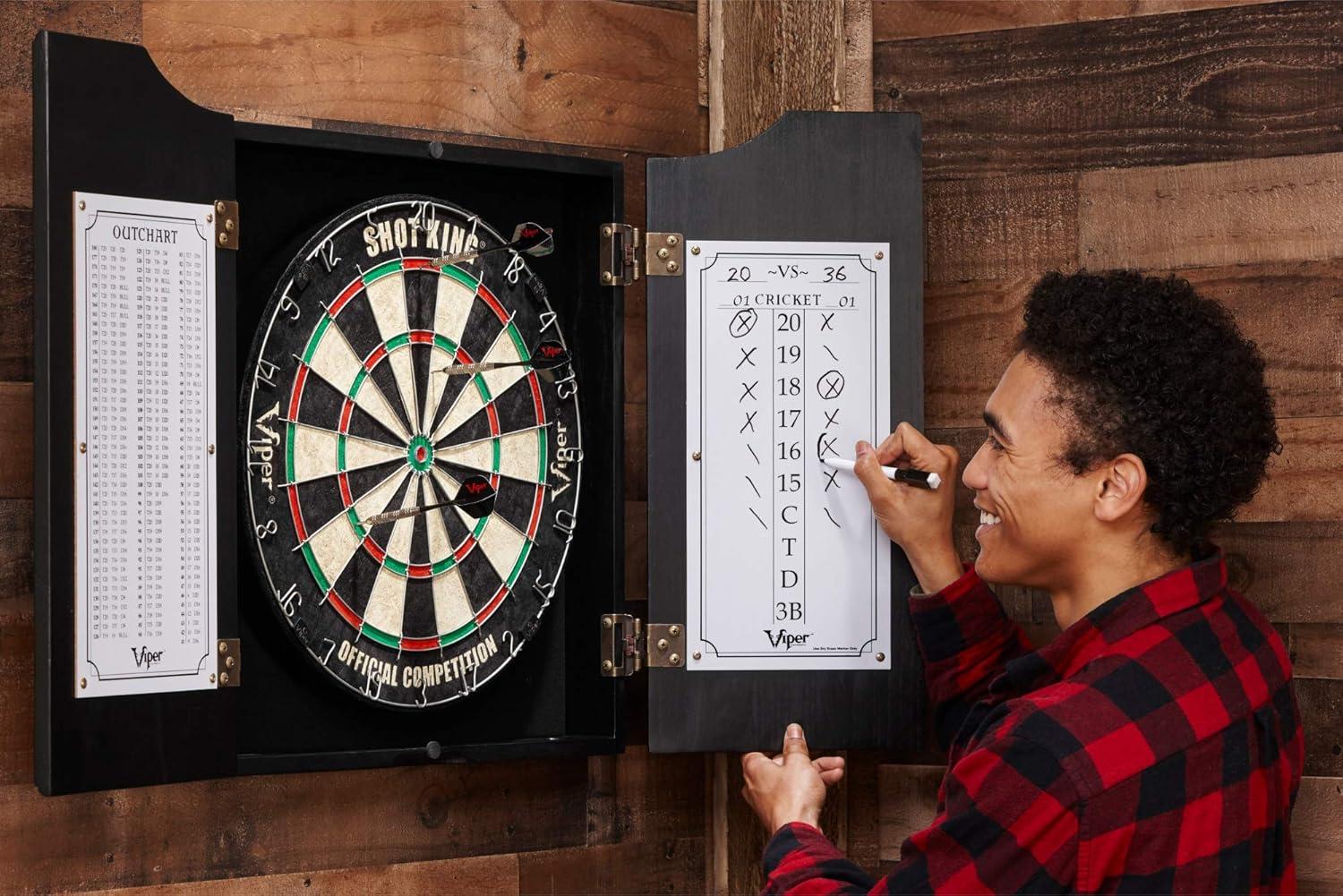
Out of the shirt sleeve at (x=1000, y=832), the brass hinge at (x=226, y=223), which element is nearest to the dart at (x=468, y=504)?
the brass hinge at (x=226, y=223)

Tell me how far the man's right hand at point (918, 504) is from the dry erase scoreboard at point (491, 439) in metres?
0.04

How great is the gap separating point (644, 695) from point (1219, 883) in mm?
847

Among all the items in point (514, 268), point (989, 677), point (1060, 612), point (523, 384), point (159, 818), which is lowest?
point (159, 818)

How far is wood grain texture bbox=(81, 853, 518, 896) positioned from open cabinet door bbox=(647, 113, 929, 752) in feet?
1.03

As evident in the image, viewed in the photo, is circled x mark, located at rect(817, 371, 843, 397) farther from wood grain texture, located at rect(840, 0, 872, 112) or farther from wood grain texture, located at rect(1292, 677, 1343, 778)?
wood grain texture, located at rect(1292, 677, 1343, 778)

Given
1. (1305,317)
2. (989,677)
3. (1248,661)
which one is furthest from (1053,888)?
(1305,317)

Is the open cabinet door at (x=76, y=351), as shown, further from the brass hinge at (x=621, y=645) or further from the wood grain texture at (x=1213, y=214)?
the wood grain texture at (x=1213, y=214)

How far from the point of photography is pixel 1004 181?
74.9 inches

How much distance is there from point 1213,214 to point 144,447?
136 cm

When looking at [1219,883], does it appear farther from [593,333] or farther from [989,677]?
[593,333]

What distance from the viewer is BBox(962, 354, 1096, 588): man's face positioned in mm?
1424

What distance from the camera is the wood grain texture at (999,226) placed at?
1878mm

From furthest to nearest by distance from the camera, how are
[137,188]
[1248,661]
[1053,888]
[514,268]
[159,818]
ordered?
[514,268] → [159,818] → [137,188] → [1248,661] → [1053,888]

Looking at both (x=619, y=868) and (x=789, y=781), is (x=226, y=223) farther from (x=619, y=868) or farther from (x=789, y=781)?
(x=619, y=868)
